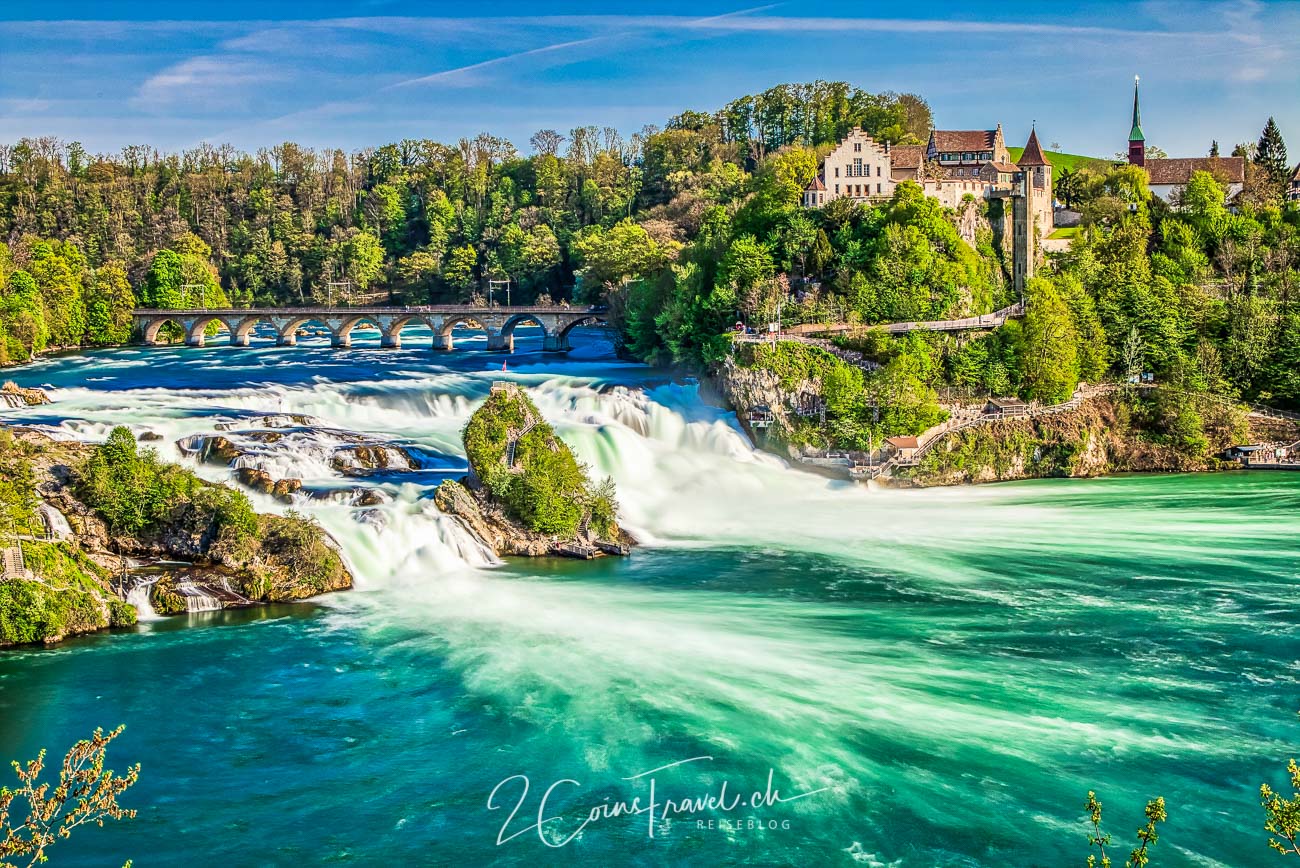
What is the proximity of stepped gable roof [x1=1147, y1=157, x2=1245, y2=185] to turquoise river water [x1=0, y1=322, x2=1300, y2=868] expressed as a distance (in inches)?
1483

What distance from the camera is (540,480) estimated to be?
38875 millimetres

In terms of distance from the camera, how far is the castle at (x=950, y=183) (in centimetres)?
6644

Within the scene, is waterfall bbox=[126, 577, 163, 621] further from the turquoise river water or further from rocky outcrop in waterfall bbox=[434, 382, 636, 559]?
rocky outcrop in waterfall bbox=[434, 382, 636, 559]

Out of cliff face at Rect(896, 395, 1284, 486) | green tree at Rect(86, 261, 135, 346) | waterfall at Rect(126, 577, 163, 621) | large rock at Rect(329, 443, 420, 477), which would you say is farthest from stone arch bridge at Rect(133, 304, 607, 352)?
waterfall at Rect(126, 577, 163, 621)

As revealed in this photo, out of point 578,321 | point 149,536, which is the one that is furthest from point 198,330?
point 149,536

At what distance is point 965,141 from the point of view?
75.5m

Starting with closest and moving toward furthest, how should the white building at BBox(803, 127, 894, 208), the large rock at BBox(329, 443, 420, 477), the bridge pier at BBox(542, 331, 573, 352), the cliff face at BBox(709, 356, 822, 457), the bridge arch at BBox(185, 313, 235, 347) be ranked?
the large rock at BBox(329, 443, 420, 477) → the cliff face at BBox(709, 356, 822, 457) → the white building at BBox(803, 127, 894, 208) → the bridge pier at BBox(542, 331, 573, 352) → the bridge arch at BBox(185, 313, 235, 347)

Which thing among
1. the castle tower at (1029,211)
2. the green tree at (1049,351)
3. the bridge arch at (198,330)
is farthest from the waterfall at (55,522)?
the bridge arch at (198,330)

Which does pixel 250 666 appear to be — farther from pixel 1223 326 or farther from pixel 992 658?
pixel 1223 326

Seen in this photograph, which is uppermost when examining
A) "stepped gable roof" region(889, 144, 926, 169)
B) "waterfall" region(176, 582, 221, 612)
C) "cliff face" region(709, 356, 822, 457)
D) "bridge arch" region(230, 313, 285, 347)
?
"stepped gable roof" region(889, 144, 926, 169)

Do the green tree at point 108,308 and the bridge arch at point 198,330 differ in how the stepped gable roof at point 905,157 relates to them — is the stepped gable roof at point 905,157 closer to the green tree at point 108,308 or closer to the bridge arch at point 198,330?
the bridge arch at point 198,330

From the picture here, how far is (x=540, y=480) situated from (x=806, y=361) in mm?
18880

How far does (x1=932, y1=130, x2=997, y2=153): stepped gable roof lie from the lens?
75.1 metres

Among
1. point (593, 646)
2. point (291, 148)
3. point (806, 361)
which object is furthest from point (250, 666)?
point (291, 148)
